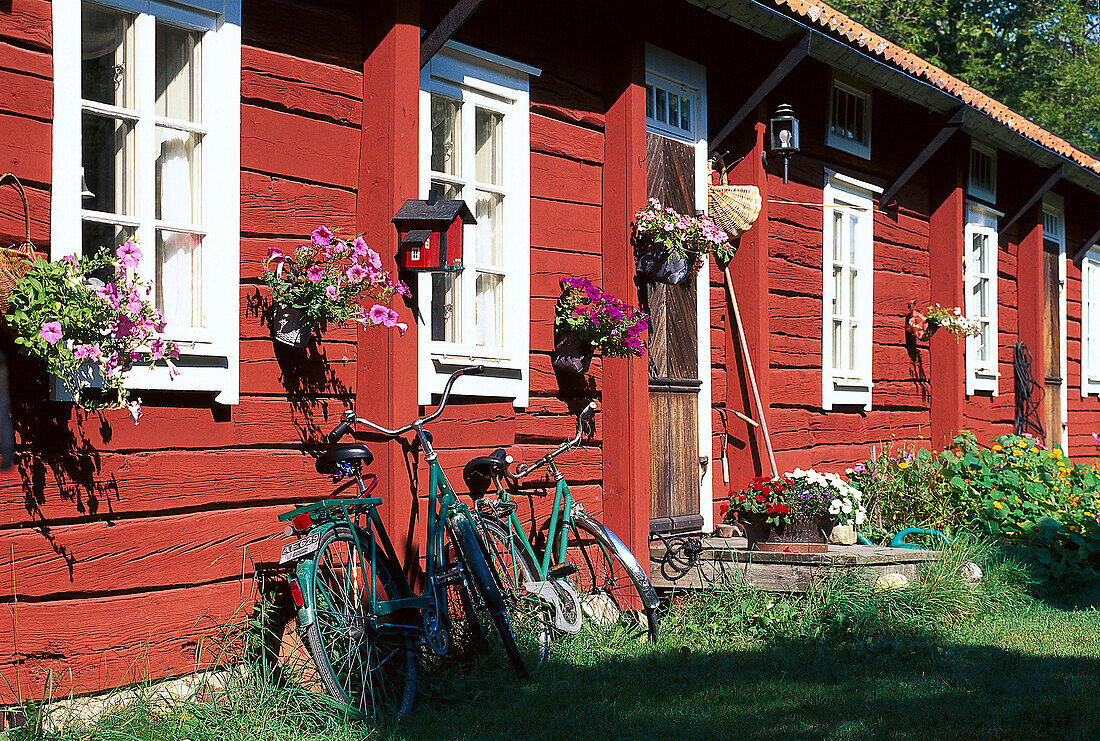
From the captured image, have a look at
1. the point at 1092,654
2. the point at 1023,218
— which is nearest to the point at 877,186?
the point at 1023,218

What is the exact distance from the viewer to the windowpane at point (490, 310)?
19.7 ft

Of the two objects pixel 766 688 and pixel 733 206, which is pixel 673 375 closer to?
pixel 733 206

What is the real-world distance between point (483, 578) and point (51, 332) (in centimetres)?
211

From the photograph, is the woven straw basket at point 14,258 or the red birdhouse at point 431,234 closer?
the woven straw basket at point 14,258

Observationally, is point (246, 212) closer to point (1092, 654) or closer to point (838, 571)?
point (838, 571)

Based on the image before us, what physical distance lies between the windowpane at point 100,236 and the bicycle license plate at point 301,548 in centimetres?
131

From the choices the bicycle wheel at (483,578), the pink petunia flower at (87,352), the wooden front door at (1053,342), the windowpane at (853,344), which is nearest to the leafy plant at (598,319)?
the bicycle wheel at (483,578)

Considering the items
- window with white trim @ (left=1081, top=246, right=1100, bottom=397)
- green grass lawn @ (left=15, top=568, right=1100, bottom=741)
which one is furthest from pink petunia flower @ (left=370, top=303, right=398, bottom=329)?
window with white trim @ (left=1081, top=246, right=1100, bottom=397)

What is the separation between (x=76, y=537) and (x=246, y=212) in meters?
1.44

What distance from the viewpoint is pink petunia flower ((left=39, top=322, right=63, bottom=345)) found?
12.1ft

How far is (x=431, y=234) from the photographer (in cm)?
507

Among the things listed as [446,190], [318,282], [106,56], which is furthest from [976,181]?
[106,56]

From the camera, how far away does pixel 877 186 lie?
969cm

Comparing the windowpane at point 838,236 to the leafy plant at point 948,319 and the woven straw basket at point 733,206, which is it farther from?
the woven straw basket at point 733,206
